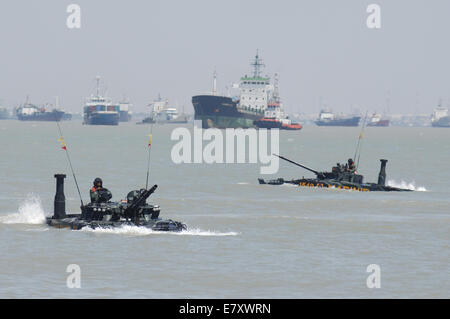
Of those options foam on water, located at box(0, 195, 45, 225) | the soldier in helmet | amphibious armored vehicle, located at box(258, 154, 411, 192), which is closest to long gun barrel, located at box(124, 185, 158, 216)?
the soldier in helmet

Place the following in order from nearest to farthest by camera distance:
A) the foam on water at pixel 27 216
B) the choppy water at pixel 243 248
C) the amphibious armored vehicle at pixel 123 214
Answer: the choppy water at pixel 243 248 → the amphibious armored vehicle at pixel 123 214 → the foam on water at pixel 27 216

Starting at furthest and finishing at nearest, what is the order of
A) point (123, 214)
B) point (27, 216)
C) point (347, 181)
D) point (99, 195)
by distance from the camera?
point (347, 181), point (27, 216), point (99, 195), point (123, 214)

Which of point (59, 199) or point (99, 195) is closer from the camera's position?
point (99, 195)

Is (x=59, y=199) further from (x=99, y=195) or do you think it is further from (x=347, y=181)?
(x=347, y=181)

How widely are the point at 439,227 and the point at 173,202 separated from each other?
1976 cm

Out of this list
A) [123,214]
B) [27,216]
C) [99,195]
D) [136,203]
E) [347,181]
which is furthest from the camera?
[347,181]

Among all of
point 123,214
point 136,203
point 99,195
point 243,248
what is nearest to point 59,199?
point 99,195

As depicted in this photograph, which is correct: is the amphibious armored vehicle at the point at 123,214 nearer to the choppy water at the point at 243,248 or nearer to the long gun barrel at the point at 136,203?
the long gun barrel at the point at 136,203

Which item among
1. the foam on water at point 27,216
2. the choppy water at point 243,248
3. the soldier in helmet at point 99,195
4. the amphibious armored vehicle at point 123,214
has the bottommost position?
the choppy water at point 243,248

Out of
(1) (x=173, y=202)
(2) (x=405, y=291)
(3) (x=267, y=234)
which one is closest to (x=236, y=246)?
(3) (x=267, y=234)

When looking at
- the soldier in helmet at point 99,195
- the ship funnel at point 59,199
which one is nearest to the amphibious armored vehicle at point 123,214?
the soldier in helmet at point 99,195

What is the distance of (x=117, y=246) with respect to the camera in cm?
4178

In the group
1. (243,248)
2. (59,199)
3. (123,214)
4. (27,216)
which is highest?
(59,199)

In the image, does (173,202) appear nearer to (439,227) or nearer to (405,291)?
(439,227)
